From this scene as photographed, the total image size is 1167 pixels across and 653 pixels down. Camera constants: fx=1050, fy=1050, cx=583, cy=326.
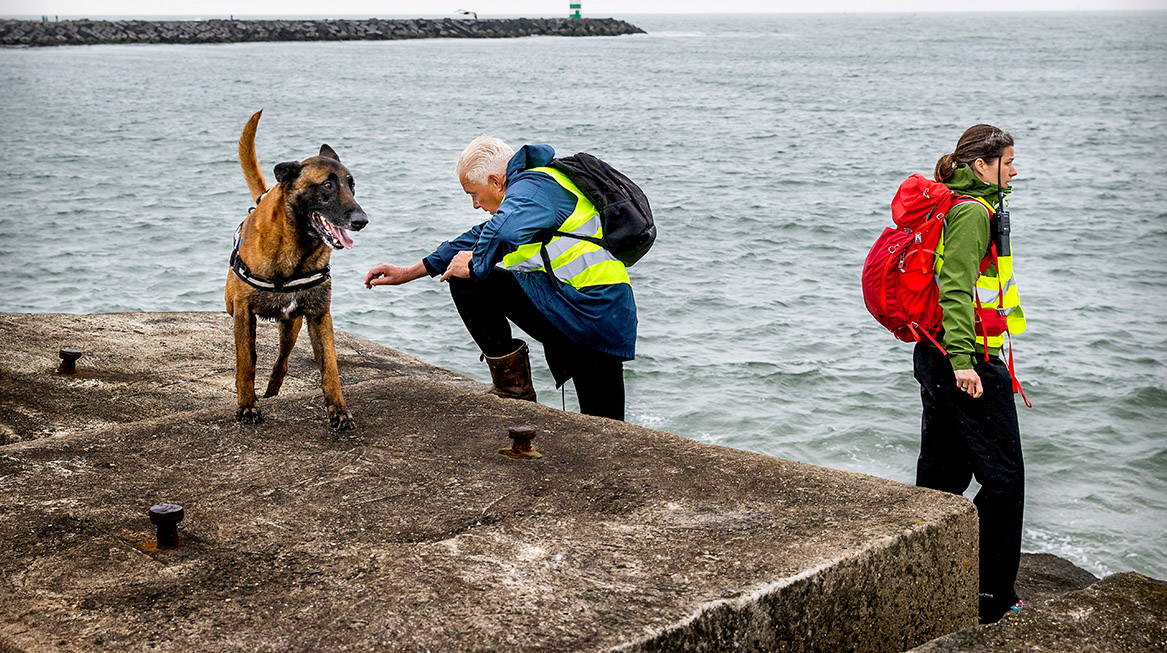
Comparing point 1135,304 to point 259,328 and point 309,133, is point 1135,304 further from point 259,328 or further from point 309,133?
point 309,133

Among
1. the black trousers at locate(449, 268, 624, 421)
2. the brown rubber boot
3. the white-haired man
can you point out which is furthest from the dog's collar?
the brown rubber boot

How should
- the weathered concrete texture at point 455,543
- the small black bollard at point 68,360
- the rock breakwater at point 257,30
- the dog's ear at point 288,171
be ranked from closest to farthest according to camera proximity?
the weathered concrete texture at point 455,543 → the dog's ear at point 288,171 → the small black bollard at point 68,360 → the rock breakwater at point 257,30

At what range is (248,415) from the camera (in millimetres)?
4336

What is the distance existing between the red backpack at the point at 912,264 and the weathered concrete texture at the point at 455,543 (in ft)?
2.52

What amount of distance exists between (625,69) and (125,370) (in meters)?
68.5

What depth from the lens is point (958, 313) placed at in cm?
390

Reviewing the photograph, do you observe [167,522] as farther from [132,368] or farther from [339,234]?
[132,368]

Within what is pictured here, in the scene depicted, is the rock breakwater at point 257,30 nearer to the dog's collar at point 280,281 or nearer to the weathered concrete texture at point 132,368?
the weathered concrete texture at point 132,368

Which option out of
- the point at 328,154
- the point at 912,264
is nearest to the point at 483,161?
the point at 328,154

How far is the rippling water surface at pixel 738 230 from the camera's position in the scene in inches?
380

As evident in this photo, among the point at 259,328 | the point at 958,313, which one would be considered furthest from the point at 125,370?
the point at 958,313

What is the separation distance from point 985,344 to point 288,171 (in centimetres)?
281

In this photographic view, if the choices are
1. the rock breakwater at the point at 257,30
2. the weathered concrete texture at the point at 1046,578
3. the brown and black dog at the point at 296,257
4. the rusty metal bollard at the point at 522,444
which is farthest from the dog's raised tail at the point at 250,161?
the rock breakwater at the point at 257,30

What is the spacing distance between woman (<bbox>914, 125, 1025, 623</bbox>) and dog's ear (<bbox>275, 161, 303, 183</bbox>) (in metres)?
2.56
